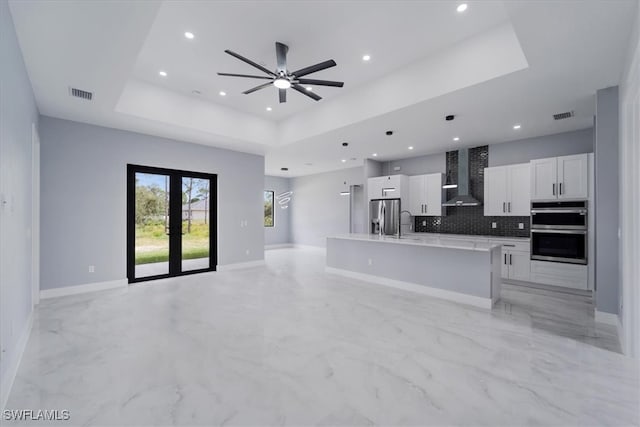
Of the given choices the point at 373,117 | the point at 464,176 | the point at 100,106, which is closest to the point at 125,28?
the point at 100,106

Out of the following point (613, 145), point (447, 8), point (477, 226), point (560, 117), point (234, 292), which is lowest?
point (234, 292)

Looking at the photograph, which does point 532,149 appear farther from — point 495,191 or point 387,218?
point 387,218

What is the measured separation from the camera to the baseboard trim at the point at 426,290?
4109 mm

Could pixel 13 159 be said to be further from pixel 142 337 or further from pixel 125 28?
pixel 142 337

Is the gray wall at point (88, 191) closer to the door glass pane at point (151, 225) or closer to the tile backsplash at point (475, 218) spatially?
the door glass pane at point (151, 225)

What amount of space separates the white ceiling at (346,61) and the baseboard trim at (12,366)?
2824 mm

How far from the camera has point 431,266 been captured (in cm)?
468

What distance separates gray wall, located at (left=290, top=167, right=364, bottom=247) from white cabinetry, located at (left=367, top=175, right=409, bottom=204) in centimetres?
180

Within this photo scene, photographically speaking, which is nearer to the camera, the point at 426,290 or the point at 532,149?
the point at 426,290

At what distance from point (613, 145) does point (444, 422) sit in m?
3.82

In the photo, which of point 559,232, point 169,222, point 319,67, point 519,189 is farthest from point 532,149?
point 169,222

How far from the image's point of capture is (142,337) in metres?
3.06

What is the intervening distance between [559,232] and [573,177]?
96 cm

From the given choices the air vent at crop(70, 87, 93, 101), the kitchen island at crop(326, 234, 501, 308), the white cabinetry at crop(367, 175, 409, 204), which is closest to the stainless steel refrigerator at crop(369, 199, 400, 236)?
the white cabinetry at crop(367, 175, 409, 204)
